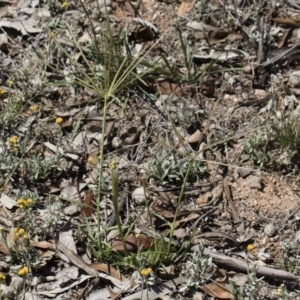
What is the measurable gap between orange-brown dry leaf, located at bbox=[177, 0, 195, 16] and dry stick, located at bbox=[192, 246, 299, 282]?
1.89 meters

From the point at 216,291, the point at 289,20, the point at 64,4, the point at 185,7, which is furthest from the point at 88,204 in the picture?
the point at 289,20

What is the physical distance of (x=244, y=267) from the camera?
12.3 feet

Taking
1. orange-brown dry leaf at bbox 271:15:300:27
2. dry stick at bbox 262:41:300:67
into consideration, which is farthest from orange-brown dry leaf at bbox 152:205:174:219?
orange-brown dry leaf at bbox 271:15:300:27

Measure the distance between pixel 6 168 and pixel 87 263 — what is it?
0.75m

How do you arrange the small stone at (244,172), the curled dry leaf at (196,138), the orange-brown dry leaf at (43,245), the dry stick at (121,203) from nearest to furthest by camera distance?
the orange-brown dry leaf at (43,245) → the dry stick at (121,203) → the small stone at (244,172) → the curled dry leaf at (196,138)

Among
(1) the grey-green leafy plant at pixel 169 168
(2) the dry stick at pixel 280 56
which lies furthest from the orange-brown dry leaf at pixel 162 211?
(2) the dry stick at pixel 280 56

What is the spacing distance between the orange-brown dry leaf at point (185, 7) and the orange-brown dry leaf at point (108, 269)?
204 centimetres

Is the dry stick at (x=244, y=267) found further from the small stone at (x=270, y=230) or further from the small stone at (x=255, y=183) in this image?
the small stone at (x=255, y=183)

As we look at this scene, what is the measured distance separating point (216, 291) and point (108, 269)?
0.58 metres

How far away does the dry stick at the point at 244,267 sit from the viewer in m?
3.71

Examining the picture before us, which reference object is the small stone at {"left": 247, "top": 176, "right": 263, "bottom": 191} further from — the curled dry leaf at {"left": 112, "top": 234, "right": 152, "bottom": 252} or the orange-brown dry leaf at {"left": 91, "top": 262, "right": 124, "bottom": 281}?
the orange-brown dry leaf at {"left": 91, "top": 262, "right": 124, "bottom": 281}

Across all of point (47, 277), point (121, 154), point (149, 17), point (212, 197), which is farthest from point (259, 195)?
point (149, 17)

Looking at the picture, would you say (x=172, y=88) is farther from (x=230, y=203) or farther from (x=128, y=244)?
(x=128, y=244)

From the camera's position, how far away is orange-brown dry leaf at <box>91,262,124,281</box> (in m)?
3.71
